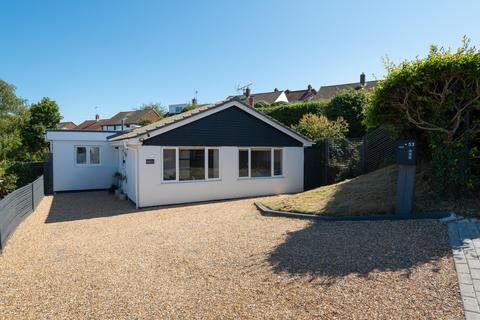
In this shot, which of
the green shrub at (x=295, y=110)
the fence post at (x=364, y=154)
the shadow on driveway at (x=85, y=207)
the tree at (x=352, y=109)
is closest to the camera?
the shadow on driveway at (x=85, y=207)

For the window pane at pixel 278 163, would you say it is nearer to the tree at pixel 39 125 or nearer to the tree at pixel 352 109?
the tree at pixel 352 109

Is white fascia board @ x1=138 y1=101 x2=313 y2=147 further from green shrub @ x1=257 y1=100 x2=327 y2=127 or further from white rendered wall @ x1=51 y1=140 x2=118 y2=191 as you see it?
green shrub @ x1=257 y1=100 x2=327 y2=127

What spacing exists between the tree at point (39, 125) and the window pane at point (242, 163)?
23661 millimetres

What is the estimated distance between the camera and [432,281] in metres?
4.22

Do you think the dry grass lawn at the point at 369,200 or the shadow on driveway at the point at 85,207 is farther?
the shadow on driveway at the point at 85,207

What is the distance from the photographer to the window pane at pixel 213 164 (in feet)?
42.9

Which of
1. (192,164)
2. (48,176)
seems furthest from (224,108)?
(48,176)

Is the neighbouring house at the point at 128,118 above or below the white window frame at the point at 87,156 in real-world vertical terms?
above

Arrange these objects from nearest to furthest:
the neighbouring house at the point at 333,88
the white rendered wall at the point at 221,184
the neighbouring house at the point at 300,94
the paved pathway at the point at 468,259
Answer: the paved pathway at the point at 468,259 < the white rendered wall at the point at 221,184 < the neighbouring house at the point at 333,88 < the neighbouring house at the point at 300,94

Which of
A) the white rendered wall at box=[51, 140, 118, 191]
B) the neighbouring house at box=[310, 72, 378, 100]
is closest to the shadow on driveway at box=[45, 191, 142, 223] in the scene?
the white rendered wall at box=[51, 140, 118, 191]

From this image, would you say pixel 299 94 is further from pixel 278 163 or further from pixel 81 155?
pixel 81 155

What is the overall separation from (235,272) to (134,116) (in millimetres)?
58387

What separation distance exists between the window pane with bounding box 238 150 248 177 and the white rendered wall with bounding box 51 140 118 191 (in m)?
8.05

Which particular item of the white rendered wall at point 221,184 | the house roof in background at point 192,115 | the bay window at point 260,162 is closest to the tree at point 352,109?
the house roof in background at point 192,115
